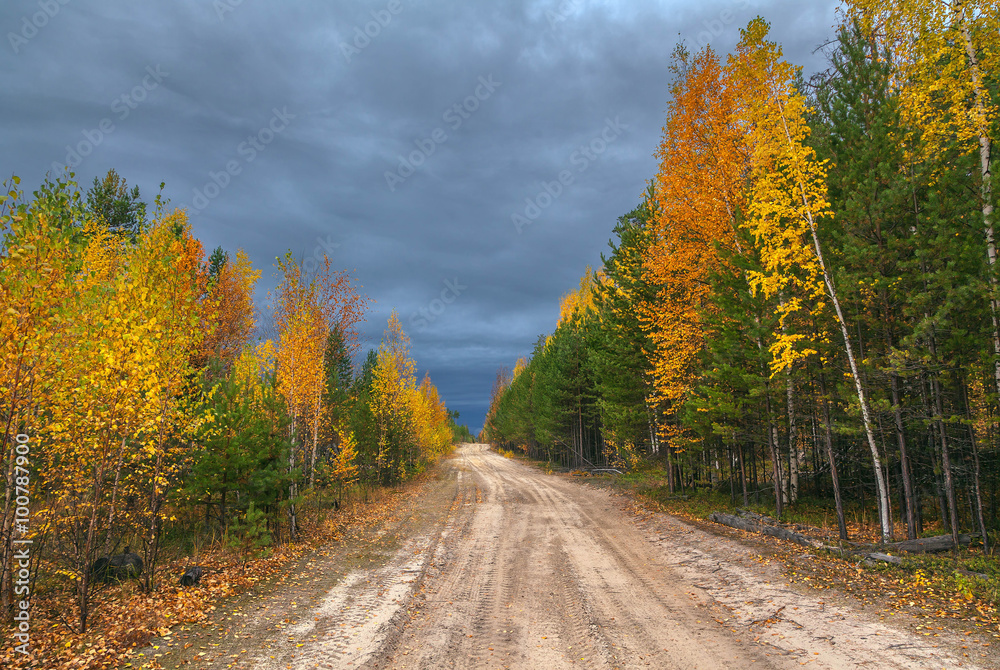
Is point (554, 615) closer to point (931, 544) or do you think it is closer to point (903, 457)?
point (931, 544)

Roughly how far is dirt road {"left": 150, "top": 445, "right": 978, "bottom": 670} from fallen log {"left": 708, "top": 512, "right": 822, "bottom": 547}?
4.30 feet

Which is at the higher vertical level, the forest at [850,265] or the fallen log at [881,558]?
the forest at [850,265]

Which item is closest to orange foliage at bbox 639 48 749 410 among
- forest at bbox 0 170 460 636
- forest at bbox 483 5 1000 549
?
forest at bbox 483 5 1000 549

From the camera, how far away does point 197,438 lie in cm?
1134

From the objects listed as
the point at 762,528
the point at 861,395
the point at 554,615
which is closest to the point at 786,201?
the point at 861,395

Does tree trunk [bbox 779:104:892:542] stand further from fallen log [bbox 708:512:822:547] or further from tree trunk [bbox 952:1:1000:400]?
tree trunk [bbox 952:1:1000:400]

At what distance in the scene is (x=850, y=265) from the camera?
11.6 meters

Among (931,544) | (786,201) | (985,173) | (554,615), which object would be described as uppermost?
(786,201)

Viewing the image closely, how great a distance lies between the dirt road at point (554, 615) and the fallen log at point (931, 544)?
9.84 feet

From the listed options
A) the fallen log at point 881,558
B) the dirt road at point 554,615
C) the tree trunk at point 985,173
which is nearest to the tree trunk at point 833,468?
the fallen log at point 881,558

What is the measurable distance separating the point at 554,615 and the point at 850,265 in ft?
36.8

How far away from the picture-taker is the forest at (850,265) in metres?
9.10

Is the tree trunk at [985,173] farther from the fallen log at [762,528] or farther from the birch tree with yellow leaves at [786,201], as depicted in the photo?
the fallen log at [762,528]

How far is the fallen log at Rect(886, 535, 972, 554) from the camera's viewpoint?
931 centimetres
